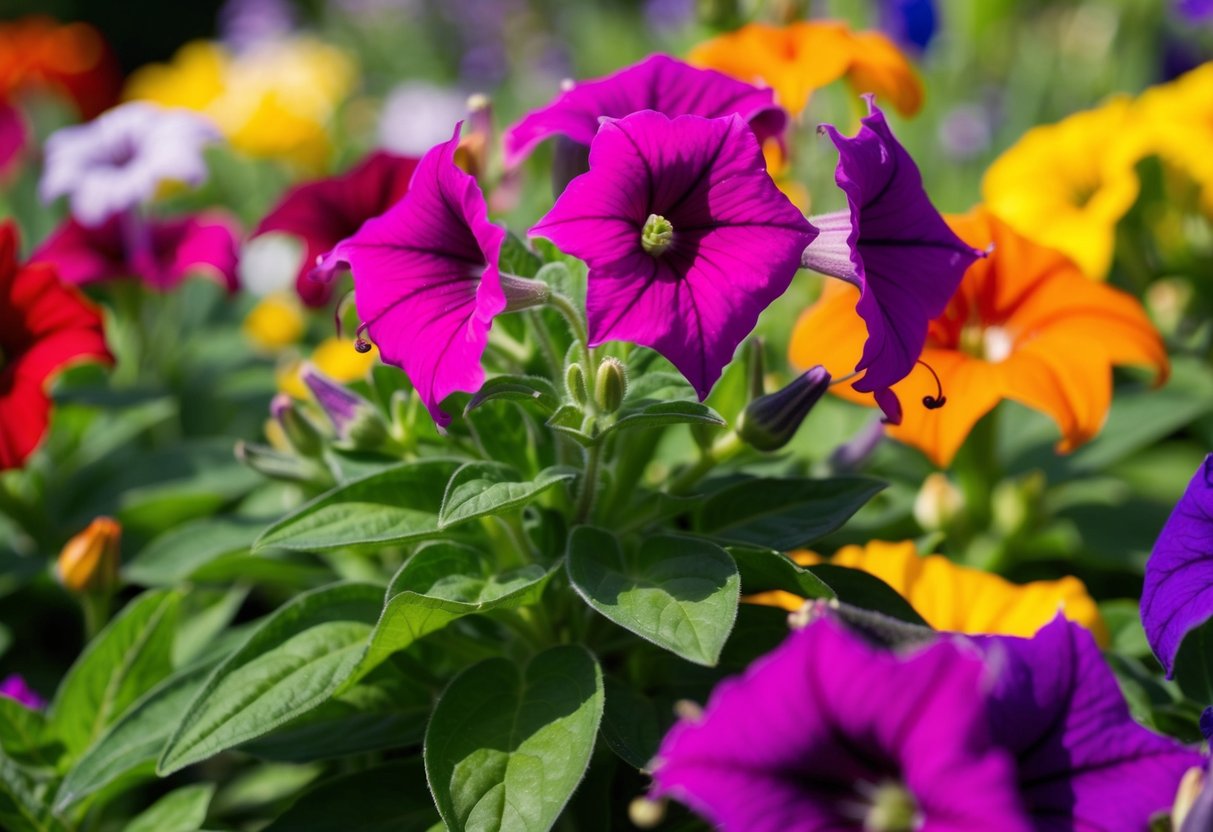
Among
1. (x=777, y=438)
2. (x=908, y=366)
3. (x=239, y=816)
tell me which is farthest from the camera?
(x=239, y=816)

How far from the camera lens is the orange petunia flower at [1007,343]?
3.49ft

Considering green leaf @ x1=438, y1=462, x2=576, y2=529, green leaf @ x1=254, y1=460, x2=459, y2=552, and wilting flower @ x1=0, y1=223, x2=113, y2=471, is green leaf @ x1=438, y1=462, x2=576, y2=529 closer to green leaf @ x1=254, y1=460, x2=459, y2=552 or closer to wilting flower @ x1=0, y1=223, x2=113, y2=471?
green leaf @ x1=254, y1=460, x2=459, y2=552

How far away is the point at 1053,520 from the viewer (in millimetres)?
1400

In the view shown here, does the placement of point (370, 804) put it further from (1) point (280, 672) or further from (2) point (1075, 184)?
(2) point (1075, 184)

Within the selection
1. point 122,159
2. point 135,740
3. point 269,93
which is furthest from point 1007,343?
point 269,93

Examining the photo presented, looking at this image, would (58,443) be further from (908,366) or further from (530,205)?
(908,366)

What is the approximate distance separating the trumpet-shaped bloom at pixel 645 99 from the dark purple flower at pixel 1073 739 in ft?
1.54

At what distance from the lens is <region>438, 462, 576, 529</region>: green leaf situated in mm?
807

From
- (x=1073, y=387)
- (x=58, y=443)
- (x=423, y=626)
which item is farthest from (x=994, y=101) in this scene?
(x=423, y=626)

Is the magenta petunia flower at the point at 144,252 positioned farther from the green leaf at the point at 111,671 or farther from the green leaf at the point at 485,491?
the green leaf at the point at 485,491

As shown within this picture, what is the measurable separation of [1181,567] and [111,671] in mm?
884

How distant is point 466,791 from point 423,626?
118mm

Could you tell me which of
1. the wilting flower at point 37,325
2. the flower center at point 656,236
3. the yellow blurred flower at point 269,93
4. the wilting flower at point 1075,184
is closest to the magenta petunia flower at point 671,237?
the flower center at point 656,236

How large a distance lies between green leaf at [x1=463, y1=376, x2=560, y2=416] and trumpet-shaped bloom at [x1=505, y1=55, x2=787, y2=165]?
0.66ft
